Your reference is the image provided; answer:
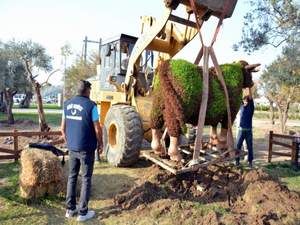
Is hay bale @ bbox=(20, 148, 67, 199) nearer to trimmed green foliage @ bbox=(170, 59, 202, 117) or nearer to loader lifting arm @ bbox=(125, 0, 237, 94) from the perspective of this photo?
trimmed green foliage @ bbox=(170, 59, 202, 117)

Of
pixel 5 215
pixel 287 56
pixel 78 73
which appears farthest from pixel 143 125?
pixel 78 73

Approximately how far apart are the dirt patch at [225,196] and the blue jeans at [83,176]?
741mm

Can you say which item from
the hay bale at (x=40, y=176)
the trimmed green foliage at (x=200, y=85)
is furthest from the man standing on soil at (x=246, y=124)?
the hay bale at (x=40, y=176)

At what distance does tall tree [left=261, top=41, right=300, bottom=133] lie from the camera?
15578 millimetres

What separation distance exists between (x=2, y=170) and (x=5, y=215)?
312 cm

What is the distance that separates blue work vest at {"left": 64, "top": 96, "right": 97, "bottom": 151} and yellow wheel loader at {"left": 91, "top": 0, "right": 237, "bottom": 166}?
232 centimetres

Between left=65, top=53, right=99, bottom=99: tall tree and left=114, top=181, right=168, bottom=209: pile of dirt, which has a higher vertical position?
left=65, top=53, right=99, bottom=99: tall tree

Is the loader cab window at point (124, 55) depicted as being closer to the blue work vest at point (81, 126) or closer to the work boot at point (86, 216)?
the blue work vest at point (81, 126)

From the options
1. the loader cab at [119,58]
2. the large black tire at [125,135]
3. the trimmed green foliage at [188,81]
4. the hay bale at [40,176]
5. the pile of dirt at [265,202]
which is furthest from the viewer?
the loader cab at [119,58]

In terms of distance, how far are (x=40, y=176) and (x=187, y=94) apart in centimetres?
292

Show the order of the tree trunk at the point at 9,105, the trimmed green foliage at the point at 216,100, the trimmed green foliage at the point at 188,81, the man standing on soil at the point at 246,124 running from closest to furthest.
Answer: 1. the trimmed green foliage at the point at 188,81
2. the trimmed green foliage at the point at 216,100
3. the man standing on soil at the point at 246,124
4. the tree trunk at the point at 9,105

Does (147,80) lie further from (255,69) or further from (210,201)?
(210,201)

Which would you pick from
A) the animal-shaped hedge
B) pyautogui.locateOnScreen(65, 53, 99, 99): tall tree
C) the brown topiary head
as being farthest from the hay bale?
pyautogui.locateOnScreen(65, 53, 99, 99): tall tree

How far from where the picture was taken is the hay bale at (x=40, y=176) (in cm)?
678
